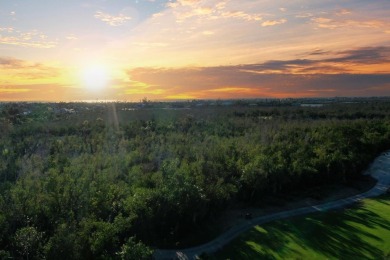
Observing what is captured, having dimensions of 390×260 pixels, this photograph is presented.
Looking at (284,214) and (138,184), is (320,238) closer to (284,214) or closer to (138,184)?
(284,214)

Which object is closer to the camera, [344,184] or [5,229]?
[5,229]

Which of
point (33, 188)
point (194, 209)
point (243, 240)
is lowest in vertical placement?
point (243, 240)

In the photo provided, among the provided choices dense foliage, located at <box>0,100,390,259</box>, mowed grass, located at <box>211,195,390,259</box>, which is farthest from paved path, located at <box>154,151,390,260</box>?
dense foliage, located at <box>0,100,390,259</box>

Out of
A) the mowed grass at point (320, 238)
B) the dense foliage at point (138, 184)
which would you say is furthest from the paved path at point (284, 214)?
the dense foliage at point (138, 184)

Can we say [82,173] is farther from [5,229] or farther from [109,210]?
[5,229]

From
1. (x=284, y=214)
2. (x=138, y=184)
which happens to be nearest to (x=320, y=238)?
(x=284, y=214)

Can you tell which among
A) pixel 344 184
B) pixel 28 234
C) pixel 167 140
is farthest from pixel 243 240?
pixel 167 140
